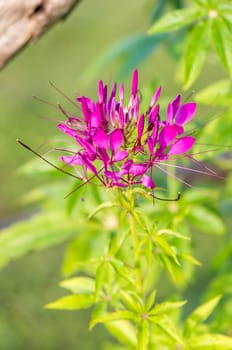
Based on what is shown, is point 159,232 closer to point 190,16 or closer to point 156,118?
point 156,118

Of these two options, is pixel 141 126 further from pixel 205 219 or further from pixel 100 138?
pixel 205 219

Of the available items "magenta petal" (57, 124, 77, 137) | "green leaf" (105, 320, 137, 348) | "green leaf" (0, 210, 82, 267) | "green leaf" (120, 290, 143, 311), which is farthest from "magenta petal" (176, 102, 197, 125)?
"green leaf" (0, 210, 82, 267)

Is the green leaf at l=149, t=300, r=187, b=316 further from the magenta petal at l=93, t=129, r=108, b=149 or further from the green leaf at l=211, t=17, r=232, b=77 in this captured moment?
the green leaf at l=211, t=17, r=232, b=77

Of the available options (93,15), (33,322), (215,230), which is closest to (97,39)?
(93,15)

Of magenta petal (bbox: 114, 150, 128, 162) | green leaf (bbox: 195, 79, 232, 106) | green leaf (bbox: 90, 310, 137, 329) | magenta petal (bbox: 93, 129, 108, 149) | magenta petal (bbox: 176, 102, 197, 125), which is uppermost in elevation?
magenta petal (bbox: 93, 129, 108, 149)

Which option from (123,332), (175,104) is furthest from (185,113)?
(123,332)

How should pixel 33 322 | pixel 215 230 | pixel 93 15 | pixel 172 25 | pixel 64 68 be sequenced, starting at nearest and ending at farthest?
pixel 172 25 < pixel 215 230 < pixel 33 322 < pixel 64 68 < pixel 93 15
